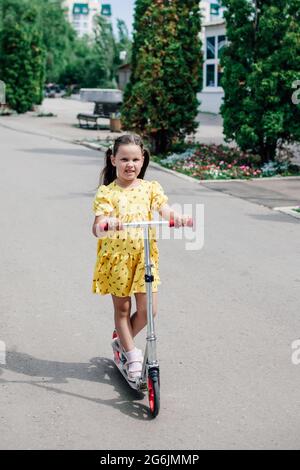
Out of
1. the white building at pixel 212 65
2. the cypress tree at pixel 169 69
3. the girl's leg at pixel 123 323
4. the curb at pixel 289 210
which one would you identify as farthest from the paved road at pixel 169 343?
the white building at pixel 212 65

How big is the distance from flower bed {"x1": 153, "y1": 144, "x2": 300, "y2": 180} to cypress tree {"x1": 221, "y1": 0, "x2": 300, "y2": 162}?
1.44 ft

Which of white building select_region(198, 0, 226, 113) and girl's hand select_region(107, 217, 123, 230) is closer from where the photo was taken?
girl's hand select_region(107, 217, 123, 230)

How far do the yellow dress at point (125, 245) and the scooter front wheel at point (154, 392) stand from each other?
550 millimetres

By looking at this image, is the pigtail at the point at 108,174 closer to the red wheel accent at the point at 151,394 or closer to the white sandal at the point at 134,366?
the white sandal at the point at 134,366

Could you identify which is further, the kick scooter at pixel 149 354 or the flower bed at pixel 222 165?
the flower bed at pixel 222 165

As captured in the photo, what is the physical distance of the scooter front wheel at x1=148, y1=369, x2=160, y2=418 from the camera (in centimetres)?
450

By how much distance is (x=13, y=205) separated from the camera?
12414 millimetres

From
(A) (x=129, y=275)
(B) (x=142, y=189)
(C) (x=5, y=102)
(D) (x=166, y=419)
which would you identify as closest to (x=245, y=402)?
(D) (x=166, y=419)

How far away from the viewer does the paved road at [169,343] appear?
441 centimetres
